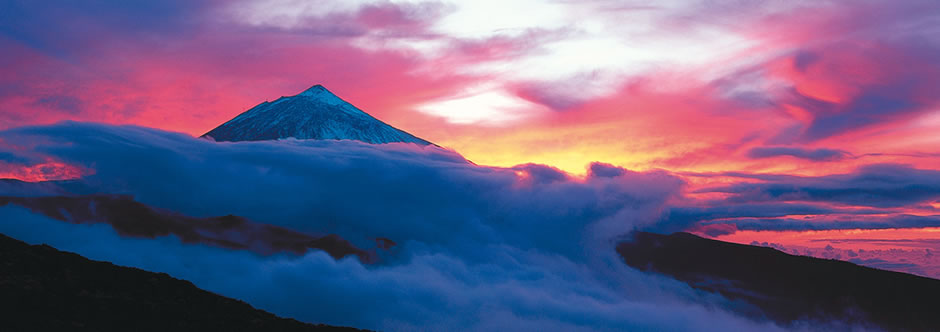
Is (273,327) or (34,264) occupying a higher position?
(34,264)

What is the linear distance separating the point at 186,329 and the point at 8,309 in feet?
66.8

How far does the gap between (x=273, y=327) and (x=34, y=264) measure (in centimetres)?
3566

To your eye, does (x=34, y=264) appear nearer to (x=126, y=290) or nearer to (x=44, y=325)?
(x=126, y=290)

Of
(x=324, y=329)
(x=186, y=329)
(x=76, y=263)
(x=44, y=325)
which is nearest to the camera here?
(x=44, y=325)

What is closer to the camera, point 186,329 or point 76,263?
point 186,329

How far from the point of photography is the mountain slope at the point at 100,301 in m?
73.6

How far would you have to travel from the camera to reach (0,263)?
88250 mm

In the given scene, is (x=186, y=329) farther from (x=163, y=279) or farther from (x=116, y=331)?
(x=163, y=279)

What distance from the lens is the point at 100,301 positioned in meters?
85.9

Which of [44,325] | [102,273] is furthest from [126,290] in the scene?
[44,325]

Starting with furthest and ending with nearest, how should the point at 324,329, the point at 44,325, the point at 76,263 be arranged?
the point at 76,263 < the point at 324,329 < the point at 44,325

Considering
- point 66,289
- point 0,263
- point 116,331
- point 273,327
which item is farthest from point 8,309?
point 273,327

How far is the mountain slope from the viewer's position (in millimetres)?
73625

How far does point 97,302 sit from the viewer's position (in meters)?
85.1
